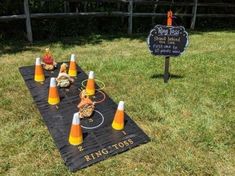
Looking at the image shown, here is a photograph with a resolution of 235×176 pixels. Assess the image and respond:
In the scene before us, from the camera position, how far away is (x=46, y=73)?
7.66 m

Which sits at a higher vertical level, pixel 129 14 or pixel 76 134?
pixel 129 14

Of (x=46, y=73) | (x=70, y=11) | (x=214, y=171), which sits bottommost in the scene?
(x=214, y=171)

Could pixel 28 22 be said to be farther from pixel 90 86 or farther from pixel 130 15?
pixel 90 86

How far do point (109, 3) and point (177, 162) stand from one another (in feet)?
29.7

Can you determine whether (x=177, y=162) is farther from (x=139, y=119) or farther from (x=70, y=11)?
(x=70, y=11)

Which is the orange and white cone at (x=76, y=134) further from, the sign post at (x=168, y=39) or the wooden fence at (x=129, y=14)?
the wooden fence at (x=129, y=14)

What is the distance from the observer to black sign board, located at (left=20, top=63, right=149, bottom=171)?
16.0 ft

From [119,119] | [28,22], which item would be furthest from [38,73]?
[28,22]

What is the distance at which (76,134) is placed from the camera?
5.02m

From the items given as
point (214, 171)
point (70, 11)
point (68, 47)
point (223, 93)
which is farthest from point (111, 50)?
point (214, 171)

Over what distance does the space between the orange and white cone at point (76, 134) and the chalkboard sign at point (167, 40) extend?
3.10 metres

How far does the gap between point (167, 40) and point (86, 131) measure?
304 centimetres

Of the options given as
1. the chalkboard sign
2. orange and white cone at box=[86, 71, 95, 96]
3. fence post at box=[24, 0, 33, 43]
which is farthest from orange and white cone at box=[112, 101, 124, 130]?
fence post at box=[24, 0, 33, 43]

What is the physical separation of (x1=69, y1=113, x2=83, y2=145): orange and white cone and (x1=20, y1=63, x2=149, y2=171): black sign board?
77 mm
